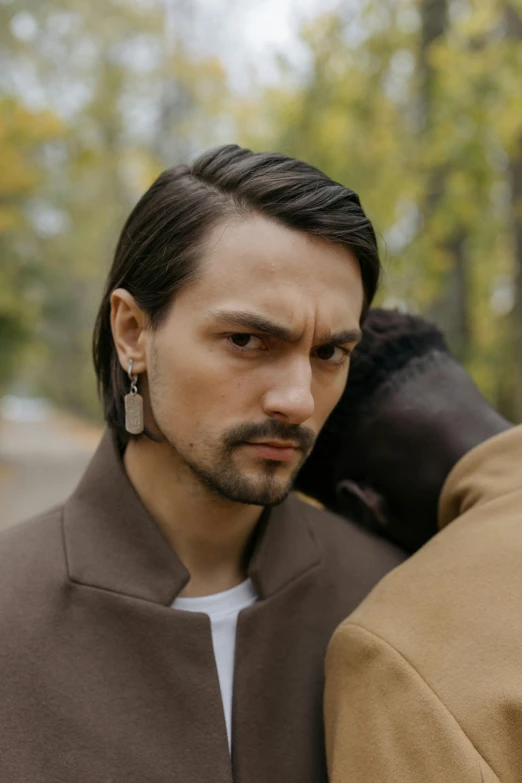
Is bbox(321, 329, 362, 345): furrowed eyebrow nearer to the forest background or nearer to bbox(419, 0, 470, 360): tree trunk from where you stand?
the forest background

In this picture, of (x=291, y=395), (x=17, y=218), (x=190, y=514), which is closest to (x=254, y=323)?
(x=291, y=395)

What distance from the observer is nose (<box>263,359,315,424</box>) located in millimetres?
1955

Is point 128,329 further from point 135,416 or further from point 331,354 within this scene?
point 331,354

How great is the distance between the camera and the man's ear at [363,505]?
259cm

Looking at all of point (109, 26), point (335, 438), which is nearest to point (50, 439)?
point (109, 26)

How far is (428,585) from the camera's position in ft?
6.51

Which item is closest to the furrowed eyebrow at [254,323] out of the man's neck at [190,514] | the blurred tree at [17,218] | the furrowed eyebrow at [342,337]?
the furrowed eyebrow at [342,337]

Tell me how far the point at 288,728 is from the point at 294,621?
26cm

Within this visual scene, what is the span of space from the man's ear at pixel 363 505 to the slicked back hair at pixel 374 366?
41 millimetres

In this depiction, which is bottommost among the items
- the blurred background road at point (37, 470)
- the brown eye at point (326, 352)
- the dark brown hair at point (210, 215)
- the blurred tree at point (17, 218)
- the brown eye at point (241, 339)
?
the blurred background road at point (37, 470)

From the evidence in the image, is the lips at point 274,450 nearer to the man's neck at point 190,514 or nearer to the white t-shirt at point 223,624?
the man's neck at point 190,514

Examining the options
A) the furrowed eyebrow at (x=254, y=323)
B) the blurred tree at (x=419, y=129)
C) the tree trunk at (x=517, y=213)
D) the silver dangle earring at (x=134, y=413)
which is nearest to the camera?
the furrowed eyebrow at (x=254, y=323)

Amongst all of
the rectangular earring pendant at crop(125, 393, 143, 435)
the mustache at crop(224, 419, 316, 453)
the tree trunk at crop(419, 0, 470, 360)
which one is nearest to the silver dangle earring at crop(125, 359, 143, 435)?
the rectangular earring pendant at crop(125, 393, 143, 435)

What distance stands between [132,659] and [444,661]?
0.69 m
